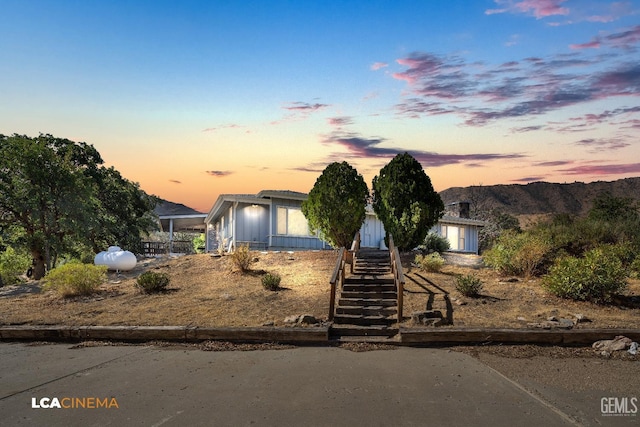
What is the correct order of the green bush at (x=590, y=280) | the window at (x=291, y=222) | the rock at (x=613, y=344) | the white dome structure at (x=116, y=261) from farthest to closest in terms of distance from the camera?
the window at (x=291, y=222)
the white dome structure at (x=116, y=261)
the green bush at (x=590, y=280)
the rock at (x=613, y=344)

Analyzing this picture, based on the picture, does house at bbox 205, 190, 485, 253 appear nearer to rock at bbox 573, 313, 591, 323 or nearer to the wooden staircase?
the wooden staircase

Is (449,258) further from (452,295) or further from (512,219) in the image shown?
(512,219)

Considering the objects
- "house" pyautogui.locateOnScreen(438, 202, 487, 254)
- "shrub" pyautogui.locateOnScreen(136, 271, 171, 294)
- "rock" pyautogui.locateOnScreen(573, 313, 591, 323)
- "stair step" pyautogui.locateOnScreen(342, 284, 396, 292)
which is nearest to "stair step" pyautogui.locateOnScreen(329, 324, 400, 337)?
"stair step" pyautogui.locateOnScreen(342, 284, 396, 292)

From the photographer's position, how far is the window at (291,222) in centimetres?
2294

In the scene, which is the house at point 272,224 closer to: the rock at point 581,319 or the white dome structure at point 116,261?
the white dome structure at point 116,261

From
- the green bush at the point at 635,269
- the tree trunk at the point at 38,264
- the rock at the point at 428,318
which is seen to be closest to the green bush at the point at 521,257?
the green bush at the point at 635,269

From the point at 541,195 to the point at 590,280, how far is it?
69.3m

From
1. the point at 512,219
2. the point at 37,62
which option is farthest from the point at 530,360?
the point at 512,219

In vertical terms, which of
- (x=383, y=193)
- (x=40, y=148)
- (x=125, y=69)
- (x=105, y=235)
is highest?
(x=125, y=69)

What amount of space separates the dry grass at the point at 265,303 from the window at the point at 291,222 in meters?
7.73

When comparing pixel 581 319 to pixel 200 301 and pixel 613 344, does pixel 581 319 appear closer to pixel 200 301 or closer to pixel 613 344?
pixel 613 344

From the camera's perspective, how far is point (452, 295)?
36.2ft

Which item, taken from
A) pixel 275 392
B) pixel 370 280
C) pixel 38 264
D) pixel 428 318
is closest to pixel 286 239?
pixel 370 280

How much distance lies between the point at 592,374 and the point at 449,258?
12.2 meters
